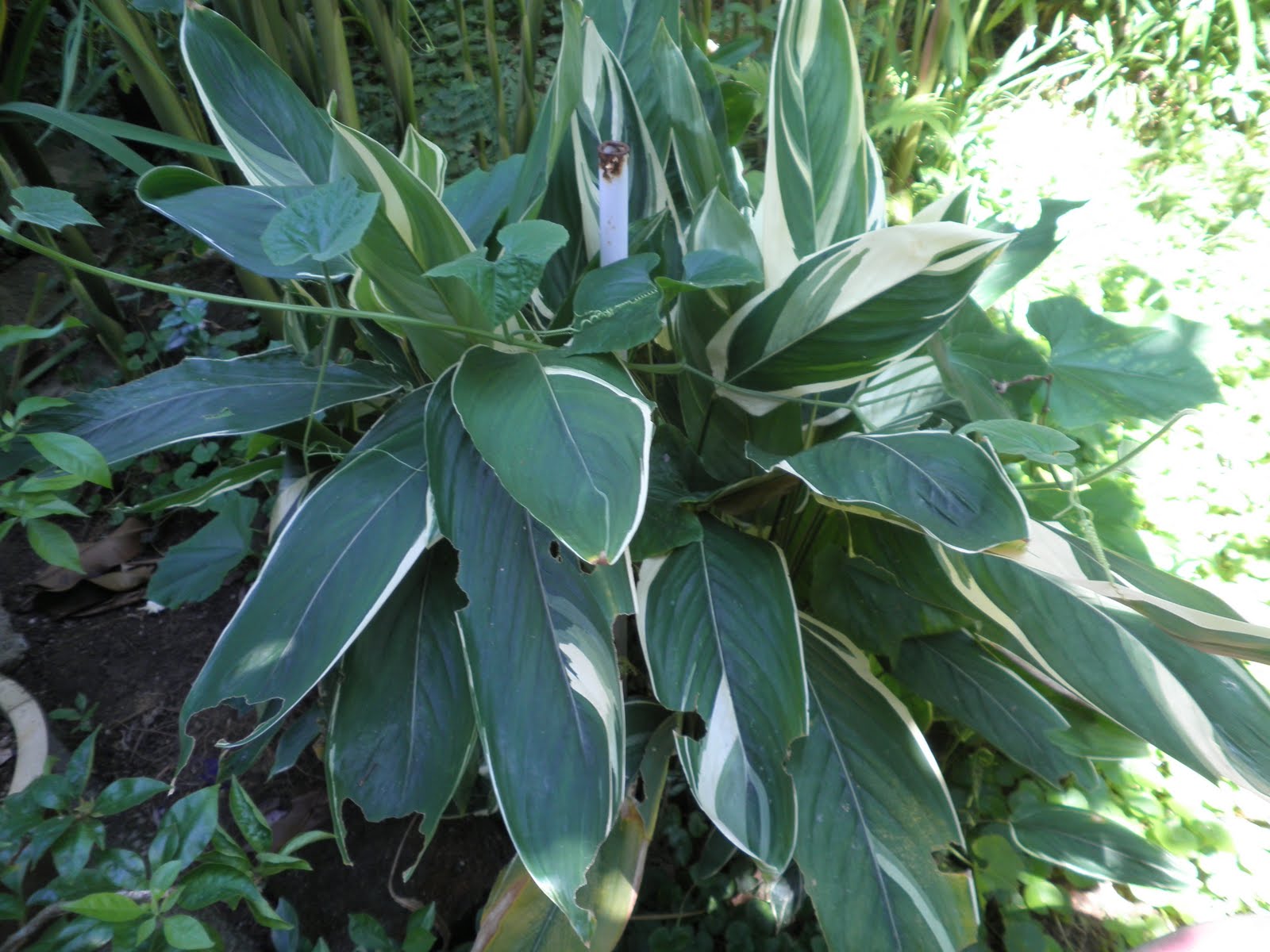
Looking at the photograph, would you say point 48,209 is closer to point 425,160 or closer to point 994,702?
point 425,160

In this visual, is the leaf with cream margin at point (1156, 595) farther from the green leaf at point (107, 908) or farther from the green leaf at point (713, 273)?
the green leaf at point (107, 908)

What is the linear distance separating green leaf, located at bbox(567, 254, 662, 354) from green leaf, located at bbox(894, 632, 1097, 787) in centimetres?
51

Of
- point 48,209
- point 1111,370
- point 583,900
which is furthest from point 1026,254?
point 48,209

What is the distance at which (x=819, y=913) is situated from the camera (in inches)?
27.5

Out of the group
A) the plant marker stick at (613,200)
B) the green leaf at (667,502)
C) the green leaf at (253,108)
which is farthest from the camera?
the green leaf at (253,108)

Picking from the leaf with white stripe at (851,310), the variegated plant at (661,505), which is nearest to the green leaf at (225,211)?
the variegated plant at (661,505)

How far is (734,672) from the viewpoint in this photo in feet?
2.36

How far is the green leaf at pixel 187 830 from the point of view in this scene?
643mm

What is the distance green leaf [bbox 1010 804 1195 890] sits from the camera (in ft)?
2.62

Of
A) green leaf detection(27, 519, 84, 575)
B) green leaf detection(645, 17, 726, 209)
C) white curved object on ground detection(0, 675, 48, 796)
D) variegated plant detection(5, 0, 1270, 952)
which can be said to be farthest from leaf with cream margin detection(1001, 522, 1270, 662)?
white curved object on ground detection(0, 675, 48, 796)

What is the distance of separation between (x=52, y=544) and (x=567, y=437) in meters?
0.57

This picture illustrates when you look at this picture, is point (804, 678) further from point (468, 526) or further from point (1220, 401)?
point (1220, 401)

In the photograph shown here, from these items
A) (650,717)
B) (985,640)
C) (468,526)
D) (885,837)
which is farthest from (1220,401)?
(468,526)

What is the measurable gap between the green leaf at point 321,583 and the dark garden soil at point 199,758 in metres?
0.33
